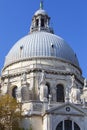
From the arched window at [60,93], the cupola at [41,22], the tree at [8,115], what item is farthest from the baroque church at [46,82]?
the tree at [8,115]

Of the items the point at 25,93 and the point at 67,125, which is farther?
the point at 25,93

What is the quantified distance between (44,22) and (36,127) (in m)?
26.9

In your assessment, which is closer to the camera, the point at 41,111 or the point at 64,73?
the point at 41,111

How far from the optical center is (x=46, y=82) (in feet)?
179

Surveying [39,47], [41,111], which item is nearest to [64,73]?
[39,47]

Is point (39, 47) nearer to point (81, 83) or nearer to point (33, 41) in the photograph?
point (33, 41)

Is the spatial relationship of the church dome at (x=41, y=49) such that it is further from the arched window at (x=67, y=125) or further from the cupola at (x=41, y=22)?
the arched window at (x=67, y=125)

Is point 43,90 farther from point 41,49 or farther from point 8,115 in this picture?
point 41,49

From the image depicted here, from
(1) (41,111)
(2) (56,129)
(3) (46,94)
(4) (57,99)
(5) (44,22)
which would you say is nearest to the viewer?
(2) (56,129)

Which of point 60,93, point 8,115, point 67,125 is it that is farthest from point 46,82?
point 8,115

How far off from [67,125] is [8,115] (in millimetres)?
6881

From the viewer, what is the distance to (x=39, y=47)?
5872 cm

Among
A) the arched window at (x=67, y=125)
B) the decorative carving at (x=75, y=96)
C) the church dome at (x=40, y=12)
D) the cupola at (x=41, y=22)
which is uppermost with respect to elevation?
the church dome at (x=40, y=12)

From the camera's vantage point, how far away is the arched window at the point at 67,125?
4319 centimetres
